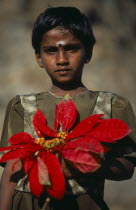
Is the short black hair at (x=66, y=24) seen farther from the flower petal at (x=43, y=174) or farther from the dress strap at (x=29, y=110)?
the flower petal at (x=43, y=174)

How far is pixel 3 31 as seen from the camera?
3.68 metres

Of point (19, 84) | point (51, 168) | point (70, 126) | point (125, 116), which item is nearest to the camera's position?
point (51, 168)

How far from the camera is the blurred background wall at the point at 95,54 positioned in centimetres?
365

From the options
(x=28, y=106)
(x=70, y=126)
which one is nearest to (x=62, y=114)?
(x=70, y=126)

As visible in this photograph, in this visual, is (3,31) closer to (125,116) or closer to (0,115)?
(0,115)

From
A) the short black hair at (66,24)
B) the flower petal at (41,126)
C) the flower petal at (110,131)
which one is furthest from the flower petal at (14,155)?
the short black hair at (66,24)

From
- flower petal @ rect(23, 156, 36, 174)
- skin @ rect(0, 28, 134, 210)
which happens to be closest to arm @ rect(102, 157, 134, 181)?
skin @ rect(0, 28, 134, 210)

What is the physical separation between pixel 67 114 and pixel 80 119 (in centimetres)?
10

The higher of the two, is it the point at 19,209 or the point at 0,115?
the point at 19,209

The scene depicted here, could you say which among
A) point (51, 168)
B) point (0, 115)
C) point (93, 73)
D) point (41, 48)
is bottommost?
point (0, 115)

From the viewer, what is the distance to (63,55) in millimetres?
1561

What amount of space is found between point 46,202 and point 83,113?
0.34 m

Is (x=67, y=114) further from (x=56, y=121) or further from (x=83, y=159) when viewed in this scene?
(x=83, y=159)

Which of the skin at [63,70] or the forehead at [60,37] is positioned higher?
the forehead at [60,37]
